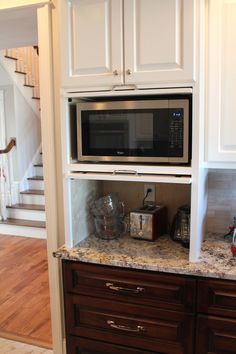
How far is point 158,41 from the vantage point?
163 cm

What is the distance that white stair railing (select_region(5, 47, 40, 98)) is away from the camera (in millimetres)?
5391

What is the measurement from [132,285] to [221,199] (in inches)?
30.5

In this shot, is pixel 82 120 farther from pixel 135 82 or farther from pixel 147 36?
pixel 147 36

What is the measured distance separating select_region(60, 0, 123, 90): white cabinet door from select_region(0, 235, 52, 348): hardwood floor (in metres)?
1.89

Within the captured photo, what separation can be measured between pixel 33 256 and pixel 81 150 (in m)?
2.75

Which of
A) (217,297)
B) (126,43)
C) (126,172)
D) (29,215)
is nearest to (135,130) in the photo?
(126,172)

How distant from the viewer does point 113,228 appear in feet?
6.92

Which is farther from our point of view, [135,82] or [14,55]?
[14,55]

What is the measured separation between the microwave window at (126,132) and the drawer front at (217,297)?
0.65 meters

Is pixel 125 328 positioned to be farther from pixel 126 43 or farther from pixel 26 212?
pixel 26 212

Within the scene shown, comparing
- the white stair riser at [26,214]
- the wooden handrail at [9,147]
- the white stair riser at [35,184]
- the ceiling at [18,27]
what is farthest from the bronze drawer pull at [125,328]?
the white stair riser at [35,184]

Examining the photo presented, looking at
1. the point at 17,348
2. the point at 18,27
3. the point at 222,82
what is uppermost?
the point at 18,27

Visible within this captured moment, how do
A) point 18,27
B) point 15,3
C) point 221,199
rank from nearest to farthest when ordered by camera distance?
point 15,3
point 221,199
point 18,27

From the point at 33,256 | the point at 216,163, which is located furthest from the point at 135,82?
the point at 33,256
